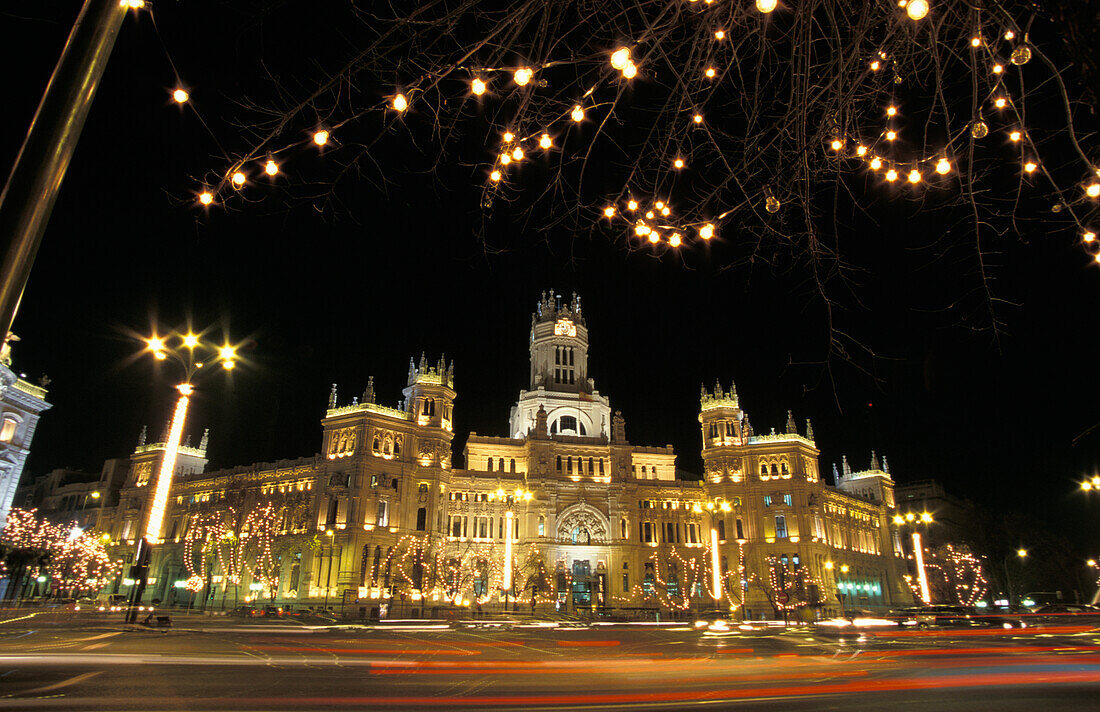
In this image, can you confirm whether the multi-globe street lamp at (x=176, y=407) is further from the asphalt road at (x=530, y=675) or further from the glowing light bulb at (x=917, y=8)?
the glowing light bulb at (x=917, y=8)

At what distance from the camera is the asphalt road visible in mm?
10219

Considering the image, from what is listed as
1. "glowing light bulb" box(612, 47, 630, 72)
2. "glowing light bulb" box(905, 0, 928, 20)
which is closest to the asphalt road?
"glowing light bulb" box(612, 47, 630, 72)

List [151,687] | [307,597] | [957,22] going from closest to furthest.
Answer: [957,22] < [151,687] < [307,597]

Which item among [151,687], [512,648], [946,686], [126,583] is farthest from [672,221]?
[126,583]

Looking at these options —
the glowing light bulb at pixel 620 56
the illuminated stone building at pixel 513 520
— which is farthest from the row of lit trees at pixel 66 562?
the glowing light bulb at pixel 620 56

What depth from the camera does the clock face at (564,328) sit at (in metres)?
83.9

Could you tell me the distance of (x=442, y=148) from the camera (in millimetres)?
6301

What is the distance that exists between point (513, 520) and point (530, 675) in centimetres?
5265

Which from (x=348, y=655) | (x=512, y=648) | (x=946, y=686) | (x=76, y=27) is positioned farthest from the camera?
(x=512, y=648)

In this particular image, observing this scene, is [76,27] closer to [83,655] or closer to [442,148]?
[442,148]

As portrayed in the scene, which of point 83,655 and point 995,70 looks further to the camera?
point 83,655

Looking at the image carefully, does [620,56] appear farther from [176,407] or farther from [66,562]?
[66,562]

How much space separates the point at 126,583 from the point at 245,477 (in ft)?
65.1

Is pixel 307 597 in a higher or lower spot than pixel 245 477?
lower
